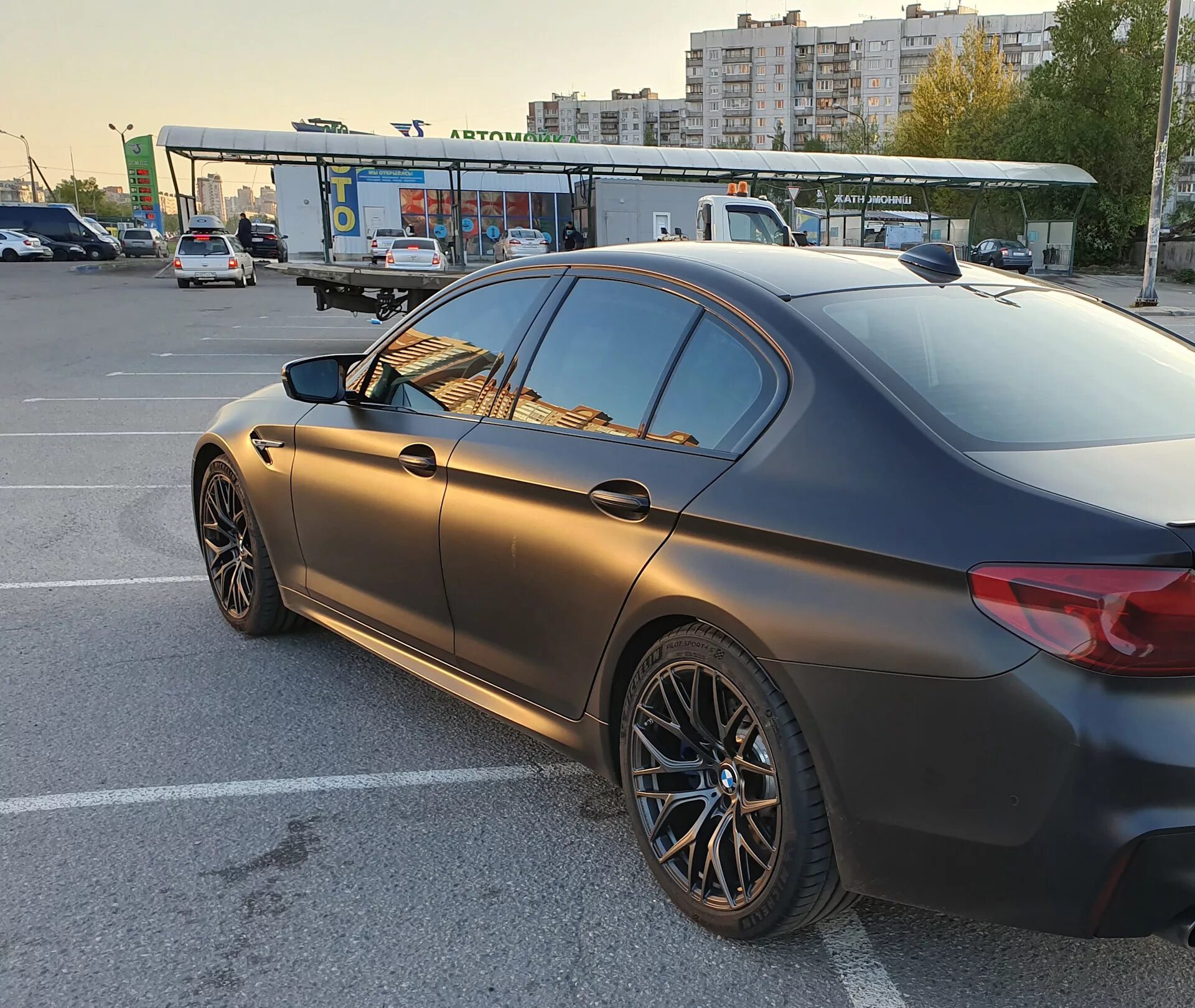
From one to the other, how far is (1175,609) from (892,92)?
15360 cm

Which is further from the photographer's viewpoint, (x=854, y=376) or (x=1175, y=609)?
(x=854, y=376)

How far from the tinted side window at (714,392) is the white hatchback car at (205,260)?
31777 mm

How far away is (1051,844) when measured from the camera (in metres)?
1.90

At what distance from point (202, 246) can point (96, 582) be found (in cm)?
2902

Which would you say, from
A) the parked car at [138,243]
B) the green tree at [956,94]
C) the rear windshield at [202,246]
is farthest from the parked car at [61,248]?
A: the green tree at [956,94]

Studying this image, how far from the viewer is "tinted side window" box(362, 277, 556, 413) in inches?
130

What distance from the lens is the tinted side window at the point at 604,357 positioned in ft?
9.18

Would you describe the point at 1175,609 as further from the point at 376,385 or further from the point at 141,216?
the point at 141,216

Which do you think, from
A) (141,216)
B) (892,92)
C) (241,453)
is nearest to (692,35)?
(892,92)

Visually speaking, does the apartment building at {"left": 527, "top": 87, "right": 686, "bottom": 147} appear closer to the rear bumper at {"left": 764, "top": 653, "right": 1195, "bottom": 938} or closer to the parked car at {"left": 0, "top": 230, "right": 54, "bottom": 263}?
the parked car at {"left": 0, "top": 230, "right": 54, "bottom": 263}

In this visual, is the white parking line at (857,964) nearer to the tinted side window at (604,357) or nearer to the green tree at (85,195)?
the tinted side window at (604,357)

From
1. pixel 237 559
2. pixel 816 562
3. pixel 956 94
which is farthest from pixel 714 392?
pixel 956 94

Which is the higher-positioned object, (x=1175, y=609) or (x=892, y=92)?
(x=892, y=92)

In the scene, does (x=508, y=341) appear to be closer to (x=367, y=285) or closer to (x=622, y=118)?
(x=367, y=285)
